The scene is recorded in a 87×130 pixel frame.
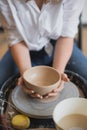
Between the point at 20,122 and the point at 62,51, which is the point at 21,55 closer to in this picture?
the point at 62,51

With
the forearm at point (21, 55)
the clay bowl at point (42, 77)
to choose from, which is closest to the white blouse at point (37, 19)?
the forearm at point (21, 55)

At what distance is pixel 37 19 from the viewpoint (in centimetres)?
130

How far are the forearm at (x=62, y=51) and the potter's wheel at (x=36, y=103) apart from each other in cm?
15

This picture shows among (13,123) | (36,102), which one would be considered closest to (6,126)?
(13,123)

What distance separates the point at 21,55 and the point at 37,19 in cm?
19

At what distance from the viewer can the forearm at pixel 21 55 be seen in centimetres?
131

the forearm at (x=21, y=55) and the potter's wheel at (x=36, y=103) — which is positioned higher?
the forearm at (x=21, y=55)

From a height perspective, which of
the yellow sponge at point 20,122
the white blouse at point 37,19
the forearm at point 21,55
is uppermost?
the white blouse at point 37,19

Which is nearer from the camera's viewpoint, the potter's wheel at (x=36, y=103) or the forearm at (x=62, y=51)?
the potter's wheel at (x=36, y=103)

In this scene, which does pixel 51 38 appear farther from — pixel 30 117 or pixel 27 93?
pixel 30 117

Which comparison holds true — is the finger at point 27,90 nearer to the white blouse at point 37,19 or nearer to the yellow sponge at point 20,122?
the yellow sponge at point 20,122

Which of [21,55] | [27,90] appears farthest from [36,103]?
[21,55]

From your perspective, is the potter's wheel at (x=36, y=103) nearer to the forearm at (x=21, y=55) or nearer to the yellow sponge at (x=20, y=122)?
the yellow sponge at (x=20, y=122)

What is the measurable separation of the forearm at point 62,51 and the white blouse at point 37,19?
0.09 ft
